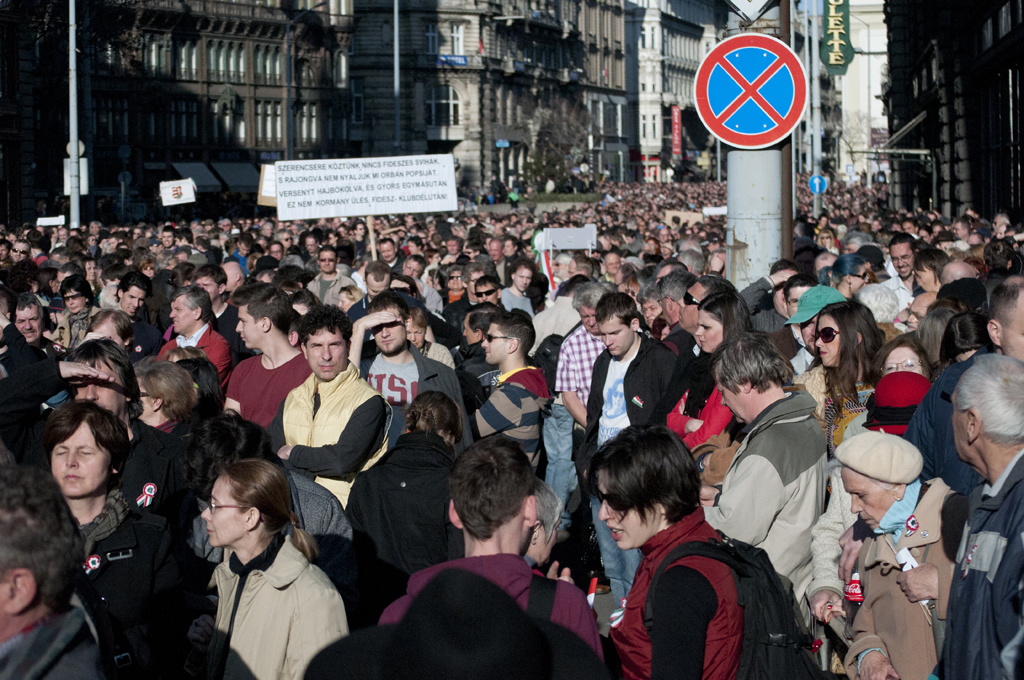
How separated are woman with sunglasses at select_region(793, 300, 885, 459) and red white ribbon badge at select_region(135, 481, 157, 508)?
9.61ft

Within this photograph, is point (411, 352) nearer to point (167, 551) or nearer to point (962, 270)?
point (167, 551)

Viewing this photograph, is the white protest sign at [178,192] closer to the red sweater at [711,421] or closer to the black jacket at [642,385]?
the black jacket at [642,385]

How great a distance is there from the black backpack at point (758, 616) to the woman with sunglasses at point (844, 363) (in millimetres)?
2472

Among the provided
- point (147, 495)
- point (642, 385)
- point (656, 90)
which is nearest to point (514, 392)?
point (642, 385)

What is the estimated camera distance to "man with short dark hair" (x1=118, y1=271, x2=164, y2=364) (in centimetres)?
909

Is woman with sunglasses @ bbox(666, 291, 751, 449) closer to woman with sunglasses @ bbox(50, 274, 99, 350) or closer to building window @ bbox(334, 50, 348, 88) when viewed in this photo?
woman with sunglasses @ bbox(50, 274, 99, 350)

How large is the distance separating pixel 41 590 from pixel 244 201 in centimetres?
6217

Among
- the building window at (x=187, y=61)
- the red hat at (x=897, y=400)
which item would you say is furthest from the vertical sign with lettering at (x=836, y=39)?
the red hat at (x=897, y=400)

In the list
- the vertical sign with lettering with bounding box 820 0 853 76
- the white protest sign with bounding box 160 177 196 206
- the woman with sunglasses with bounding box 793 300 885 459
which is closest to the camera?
the woman with sunglasses with bounding box 793 300 885 459

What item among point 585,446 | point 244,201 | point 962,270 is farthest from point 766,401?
point 244,201

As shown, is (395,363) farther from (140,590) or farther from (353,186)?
(353,186)

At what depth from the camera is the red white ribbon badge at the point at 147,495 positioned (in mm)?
4992

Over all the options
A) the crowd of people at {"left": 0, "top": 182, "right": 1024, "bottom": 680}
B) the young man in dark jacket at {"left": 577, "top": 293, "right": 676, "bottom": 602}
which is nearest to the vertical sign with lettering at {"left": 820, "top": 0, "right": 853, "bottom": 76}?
the crowd of people at {"left": 0, "top": 182, "right": 1024, "bottom": 680}

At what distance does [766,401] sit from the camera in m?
4.84
